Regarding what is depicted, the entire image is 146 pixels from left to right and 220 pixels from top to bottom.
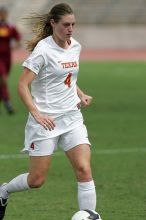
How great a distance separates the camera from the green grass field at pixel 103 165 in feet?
32.7

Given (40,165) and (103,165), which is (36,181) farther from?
(103,165)

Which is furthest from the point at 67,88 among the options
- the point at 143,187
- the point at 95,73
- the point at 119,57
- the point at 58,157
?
the point at 119,57

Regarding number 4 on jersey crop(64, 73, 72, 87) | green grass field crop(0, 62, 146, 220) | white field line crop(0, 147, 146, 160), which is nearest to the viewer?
number 4 on jersey crop(64, 73, 72, 87)

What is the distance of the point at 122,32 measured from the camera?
50.4 metres

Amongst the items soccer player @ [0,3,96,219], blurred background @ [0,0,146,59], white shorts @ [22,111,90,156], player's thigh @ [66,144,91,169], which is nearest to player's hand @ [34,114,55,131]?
soccer player @ [0,3,96,219]

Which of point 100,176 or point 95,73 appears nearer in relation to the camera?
point 100,176

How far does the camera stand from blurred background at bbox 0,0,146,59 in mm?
49188

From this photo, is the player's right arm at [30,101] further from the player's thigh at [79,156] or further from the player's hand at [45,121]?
the player's thigh at [79,156]

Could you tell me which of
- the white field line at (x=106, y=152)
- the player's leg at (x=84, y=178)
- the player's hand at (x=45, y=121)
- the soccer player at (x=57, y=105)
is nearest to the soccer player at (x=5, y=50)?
the white field line at (x=106, y=152)

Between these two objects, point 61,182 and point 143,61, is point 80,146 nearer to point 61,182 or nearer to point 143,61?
point 61,182

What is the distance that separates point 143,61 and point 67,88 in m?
32.1

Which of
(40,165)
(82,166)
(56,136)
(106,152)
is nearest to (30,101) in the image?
(56,136)

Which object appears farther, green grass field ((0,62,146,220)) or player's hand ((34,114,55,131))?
green grass field ((0,62,146,220))

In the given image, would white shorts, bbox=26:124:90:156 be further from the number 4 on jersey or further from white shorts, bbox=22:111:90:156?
the number 4 on jersey
